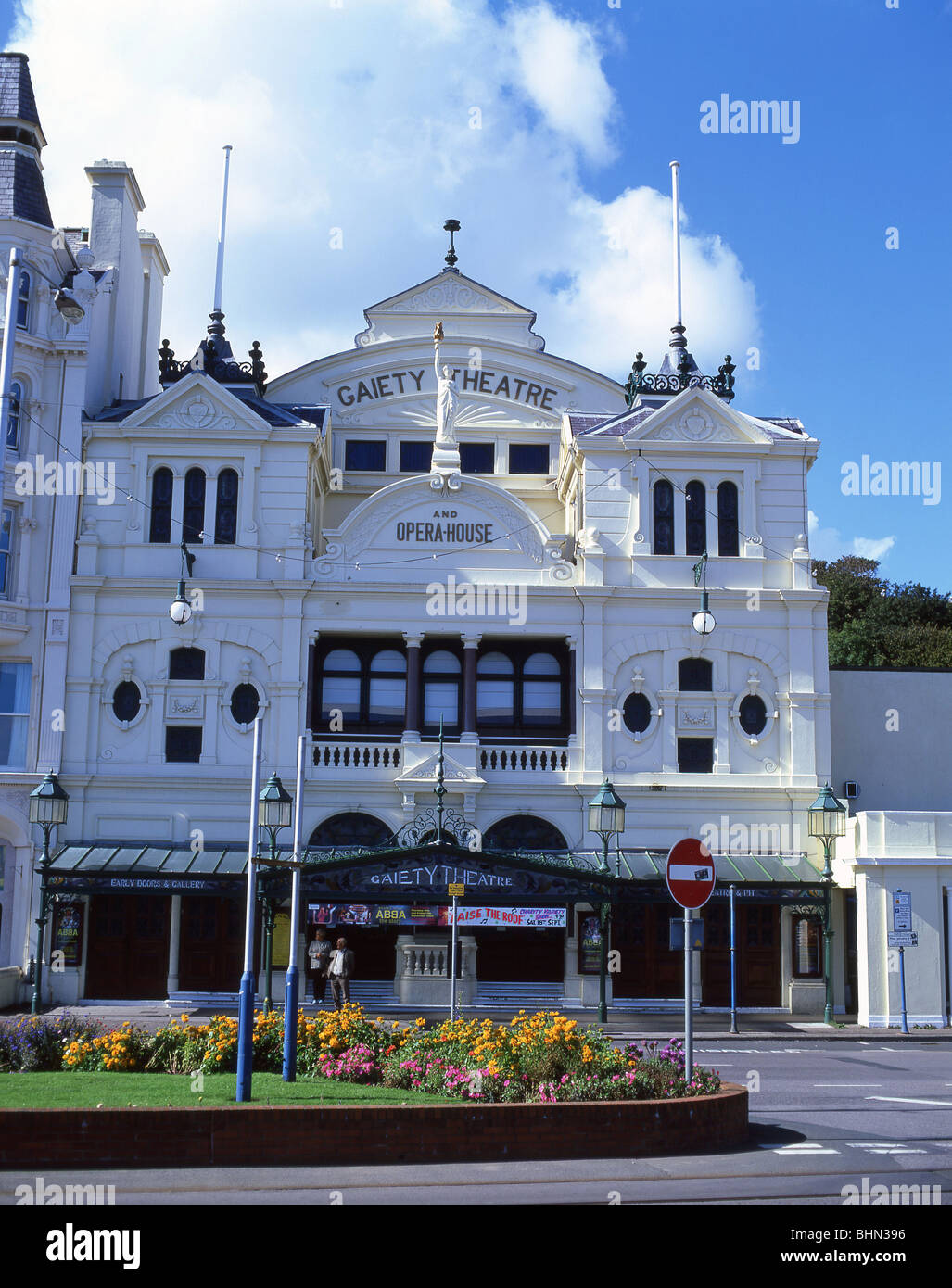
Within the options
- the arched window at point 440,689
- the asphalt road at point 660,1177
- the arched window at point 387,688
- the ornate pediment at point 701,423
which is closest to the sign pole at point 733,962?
the arched window at point 440,689

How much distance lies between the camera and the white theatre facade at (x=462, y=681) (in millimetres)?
32906

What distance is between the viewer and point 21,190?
3581 centimetres

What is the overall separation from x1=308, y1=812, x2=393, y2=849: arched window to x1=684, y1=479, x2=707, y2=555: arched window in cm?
1043

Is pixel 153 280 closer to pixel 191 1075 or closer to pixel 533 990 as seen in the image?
pixel 533 990

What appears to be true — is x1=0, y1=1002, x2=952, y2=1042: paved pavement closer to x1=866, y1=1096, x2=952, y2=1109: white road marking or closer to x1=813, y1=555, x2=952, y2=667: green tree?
x1=866, y1=1096, x2=952, y2=1109: white road marking

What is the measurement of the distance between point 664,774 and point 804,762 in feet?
11.4

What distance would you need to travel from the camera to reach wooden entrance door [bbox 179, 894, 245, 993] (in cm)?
3269

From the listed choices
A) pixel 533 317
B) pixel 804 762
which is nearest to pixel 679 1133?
pixel 804 762

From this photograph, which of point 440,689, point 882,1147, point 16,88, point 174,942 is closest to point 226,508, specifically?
point 440,689

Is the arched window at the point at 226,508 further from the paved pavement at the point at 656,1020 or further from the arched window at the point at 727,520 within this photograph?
the arched window at the point at 727,520

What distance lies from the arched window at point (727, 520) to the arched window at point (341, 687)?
32.4 feet

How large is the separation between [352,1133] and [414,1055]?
10.8 feet
